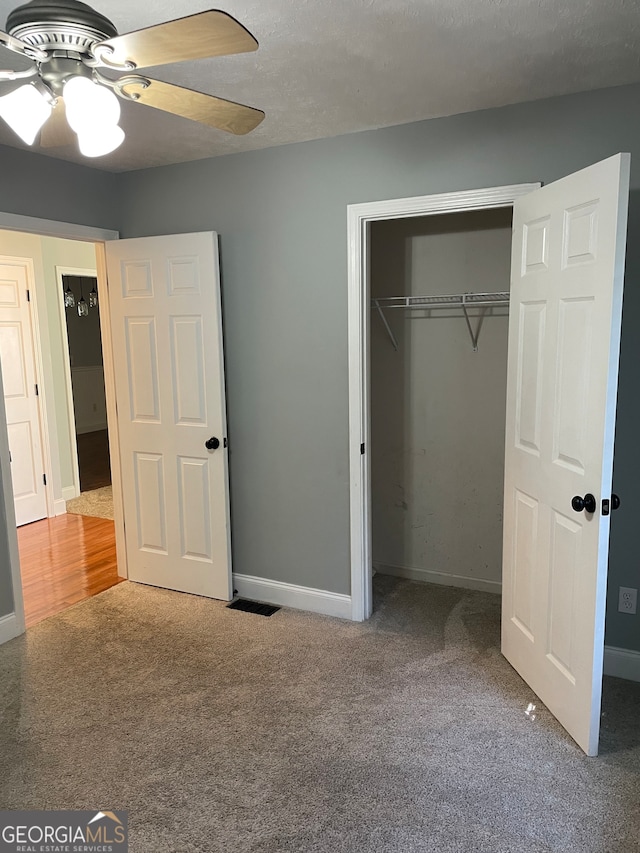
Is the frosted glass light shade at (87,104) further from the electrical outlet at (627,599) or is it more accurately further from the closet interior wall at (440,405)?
the electrical outlet at (627,599)

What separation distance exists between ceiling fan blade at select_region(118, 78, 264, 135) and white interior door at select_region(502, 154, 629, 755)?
3.86ft

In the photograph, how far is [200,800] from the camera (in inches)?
81.5

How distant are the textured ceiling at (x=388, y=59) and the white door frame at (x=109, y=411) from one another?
0.43m

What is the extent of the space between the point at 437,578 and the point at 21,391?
359 centimetres

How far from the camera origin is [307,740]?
7.75ft

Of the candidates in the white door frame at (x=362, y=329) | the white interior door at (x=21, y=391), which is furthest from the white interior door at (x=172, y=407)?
the white interior door at (x=21, y=391)

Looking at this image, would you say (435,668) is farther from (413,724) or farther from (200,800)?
(200,800)

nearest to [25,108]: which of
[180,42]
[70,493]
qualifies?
[180,42]

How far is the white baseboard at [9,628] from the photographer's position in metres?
3.16

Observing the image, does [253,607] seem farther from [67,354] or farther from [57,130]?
[67,354]

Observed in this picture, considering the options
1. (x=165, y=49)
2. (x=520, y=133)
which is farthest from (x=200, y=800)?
(x=520, y=133)

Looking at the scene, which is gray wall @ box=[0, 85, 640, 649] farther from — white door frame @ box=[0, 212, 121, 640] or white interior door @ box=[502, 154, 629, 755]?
white interior door @ box=[502, 154, 629, 755]

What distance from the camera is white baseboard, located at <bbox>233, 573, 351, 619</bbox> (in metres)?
3.38

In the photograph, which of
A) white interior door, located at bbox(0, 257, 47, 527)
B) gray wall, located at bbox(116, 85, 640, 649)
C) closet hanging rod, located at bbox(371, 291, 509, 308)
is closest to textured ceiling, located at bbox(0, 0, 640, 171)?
gray wall, located at bbox(116, 85, 640, 649)
